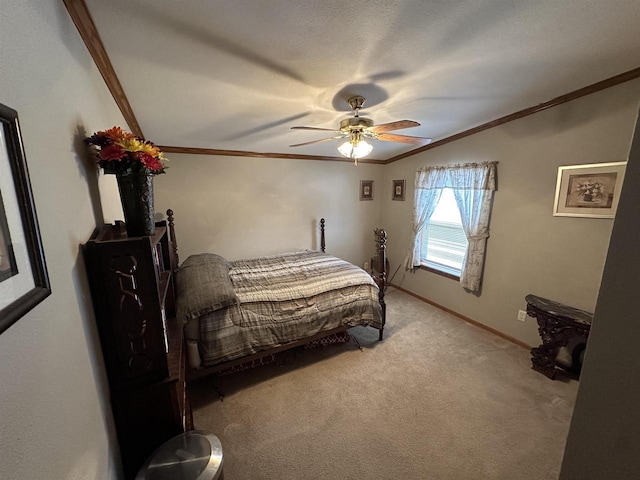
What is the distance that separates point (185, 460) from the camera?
3.87ft

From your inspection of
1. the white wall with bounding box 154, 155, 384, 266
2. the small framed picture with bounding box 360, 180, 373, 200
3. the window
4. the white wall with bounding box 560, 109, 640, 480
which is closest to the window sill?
the window

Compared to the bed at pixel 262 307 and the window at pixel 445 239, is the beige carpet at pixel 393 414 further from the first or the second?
A: the window at pixel 445 239

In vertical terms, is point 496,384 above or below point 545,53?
below

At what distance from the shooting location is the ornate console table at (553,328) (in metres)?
2.19

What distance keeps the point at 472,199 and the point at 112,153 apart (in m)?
3.35

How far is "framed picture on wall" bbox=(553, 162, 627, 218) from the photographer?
6.88 ft

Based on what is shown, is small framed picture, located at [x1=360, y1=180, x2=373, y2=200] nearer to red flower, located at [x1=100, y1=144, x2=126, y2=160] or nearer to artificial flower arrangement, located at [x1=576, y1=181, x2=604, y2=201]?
artificial flower arrangement, located at [x1=576, y1=181, x2=604, y2=201]

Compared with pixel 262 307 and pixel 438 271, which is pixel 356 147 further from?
pixel 438 271

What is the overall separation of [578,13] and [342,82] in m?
1.25

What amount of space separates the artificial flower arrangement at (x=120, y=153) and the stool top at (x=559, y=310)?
313 centimetres

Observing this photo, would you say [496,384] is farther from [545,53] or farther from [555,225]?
[545,53]

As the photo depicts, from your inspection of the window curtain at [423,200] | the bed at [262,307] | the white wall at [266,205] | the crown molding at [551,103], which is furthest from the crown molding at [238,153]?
the crown molding at [551,103]

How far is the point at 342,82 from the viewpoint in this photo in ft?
6.11

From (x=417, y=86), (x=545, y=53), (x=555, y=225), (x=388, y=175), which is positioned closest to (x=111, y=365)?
(x=417, y=86)
